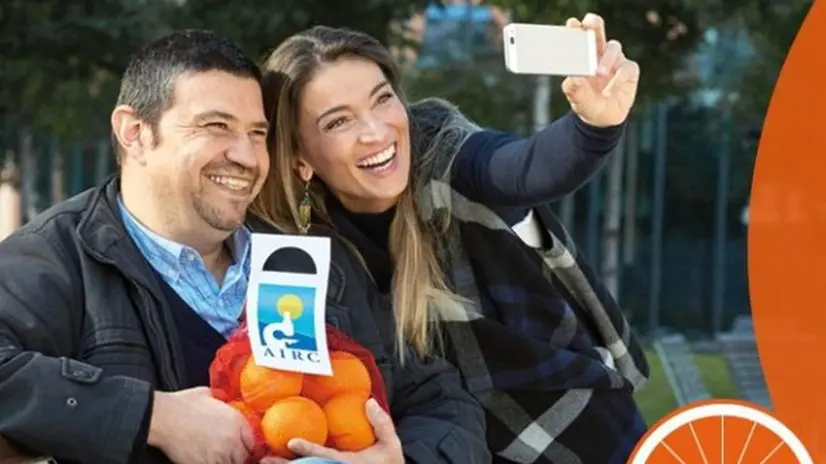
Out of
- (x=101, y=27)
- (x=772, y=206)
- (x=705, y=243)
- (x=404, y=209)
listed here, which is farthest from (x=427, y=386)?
(x=705, y=243)

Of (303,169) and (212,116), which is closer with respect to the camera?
(212,116)

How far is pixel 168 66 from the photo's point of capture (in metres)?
2.31

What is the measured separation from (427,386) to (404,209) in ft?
1.12

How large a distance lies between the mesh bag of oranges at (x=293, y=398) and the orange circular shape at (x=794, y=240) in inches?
29.1

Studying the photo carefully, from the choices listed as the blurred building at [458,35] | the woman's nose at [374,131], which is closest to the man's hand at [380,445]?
the woman's nose at [374,131]

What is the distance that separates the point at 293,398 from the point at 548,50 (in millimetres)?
657

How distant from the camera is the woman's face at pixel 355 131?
2.43 m

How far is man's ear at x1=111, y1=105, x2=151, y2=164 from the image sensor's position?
232 centimetres

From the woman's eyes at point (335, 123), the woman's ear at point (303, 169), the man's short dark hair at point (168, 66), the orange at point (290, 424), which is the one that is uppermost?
the man's short dark hair at point (168, 66)

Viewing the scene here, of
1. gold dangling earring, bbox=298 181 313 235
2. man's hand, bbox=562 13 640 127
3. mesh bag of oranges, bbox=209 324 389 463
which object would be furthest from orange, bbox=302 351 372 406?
man's hand, bbox=562 13 640 127

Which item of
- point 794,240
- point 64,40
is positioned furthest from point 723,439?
point 64,40

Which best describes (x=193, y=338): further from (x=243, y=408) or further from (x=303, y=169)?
(x=303, y=169)

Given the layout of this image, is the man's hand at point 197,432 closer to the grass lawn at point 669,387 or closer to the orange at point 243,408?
the orange at point 243,408

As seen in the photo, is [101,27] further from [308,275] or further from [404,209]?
[308,275]
